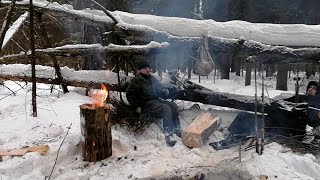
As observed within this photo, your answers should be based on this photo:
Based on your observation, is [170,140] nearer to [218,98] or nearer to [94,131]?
[94,131]

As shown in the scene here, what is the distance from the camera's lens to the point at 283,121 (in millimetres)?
6219

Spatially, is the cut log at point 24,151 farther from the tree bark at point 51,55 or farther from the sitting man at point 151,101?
the tree bark at point 51,55

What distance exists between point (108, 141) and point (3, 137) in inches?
76.6

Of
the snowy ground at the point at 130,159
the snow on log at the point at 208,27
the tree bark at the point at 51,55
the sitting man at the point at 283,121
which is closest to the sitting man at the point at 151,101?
the snowy ground at the point at 130,159

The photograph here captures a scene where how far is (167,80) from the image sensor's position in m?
7.85

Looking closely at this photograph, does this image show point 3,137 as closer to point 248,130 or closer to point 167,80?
point 167,80

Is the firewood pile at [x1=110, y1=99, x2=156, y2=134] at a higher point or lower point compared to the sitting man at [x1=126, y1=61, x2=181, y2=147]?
lower

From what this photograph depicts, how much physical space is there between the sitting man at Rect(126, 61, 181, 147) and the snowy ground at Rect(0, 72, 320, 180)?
0.29m

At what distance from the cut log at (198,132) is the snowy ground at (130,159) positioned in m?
0.12

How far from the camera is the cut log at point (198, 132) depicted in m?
5.55

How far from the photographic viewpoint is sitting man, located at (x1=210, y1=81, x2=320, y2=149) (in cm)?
600

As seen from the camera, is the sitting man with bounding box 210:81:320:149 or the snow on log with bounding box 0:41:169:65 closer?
the sitting man with bounding box 210:81:320:149

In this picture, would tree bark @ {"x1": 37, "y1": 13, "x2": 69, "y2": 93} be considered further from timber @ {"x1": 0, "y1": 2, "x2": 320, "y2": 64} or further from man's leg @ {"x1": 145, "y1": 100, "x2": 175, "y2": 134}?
man's leg @ {"x1": 145, "y1": 100, "x2": 175, "y2": 134}

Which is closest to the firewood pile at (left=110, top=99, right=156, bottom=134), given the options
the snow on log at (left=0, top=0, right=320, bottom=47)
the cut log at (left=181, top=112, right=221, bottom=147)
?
the cut log at (left=181, top=112, right=221, bottom=147)
